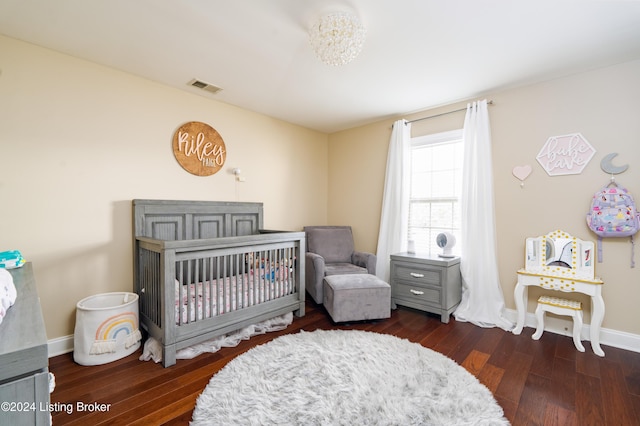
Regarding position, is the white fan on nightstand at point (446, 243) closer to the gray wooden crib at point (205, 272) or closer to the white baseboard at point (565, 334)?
the white baseboard at point (565, 334)

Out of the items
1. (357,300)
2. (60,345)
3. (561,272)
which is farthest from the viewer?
(357,300)

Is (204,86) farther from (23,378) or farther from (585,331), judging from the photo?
(585,331)

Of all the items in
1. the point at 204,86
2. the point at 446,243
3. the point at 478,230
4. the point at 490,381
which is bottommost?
the point at 490,381

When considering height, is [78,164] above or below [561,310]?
above

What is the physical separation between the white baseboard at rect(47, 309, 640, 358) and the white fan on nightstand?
3.00ft

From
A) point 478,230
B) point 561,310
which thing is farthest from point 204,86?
point 561,310

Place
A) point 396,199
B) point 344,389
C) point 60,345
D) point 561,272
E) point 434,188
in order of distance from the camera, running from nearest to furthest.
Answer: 1. point 344,389
2. point 60,345
3. point 561,272
4. point 434,188
5. point 396,199

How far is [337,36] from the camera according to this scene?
1.79m

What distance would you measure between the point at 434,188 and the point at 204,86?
9.23 ft

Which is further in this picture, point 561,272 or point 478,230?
point 478,230

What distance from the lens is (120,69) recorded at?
8.05 ft

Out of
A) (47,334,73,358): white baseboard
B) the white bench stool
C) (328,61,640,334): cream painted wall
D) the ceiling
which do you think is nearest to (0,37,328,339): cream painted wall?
(47,334,73,358): white baseboard

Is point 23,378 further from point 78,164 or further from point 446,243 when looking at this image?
point 446,243

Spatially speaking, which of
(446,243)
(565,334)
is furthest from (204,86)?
(565,334)
